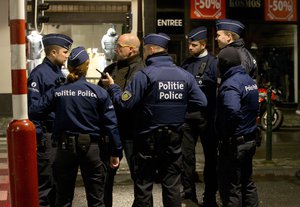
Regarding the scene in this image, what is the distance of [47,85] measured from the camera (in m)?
5.73

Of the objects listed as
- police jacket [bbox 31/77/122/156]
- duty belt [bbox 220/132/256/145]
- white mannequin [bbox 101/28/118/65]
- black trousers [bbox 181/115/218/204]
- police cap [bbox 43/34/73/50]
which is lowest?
black trousers [bbox 181/115/218/204]

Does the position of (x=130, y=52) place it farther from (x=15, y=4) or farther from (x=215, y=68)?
(x=15, y=4)

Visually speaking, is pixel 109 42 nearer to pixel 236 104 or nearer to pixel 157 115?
pixel 157 115

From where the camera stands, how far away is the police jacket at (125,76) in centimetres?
581

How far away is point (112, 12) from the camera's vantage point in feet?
56.0

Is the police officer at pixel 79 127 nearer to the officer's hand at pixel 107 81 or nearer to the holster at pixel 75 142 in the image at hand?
the holster at pixel 75 142

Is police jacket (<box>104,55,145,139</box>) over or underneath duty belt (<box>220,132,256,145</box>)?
over

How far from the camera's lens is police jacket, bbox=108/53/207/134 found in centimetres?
534

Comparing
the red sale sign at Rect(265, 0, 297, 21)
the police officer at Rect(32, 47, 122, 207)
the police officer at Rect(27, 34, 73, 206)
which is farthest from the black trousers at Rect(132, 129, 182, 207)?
the red sale sign at Rect(265, 0, 297, 21)

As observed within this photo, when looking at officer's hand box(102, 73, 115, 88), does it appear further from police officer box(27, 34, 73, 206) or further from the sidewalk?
the sidewalk

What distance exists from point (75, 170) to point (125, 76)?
119cm

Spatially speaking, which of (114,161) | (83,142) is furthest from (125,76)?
(83,142)

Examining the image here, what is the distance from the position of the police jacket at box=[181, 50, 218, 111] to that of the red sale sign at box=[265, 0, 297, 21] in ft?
37.3

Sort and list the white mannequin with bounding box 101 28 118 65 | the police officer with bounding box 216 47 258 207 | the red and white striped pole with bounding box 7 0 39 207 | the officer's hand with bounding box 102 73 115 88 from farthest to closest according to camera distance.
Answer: the white mannequin with bounding box 101 28 118 65 → the officer's hand with bounding box 102 73 115 88 → the police officer with bounding box 216 47 258 207 → the red and white striped pole with bounding box 7 0 39 207
